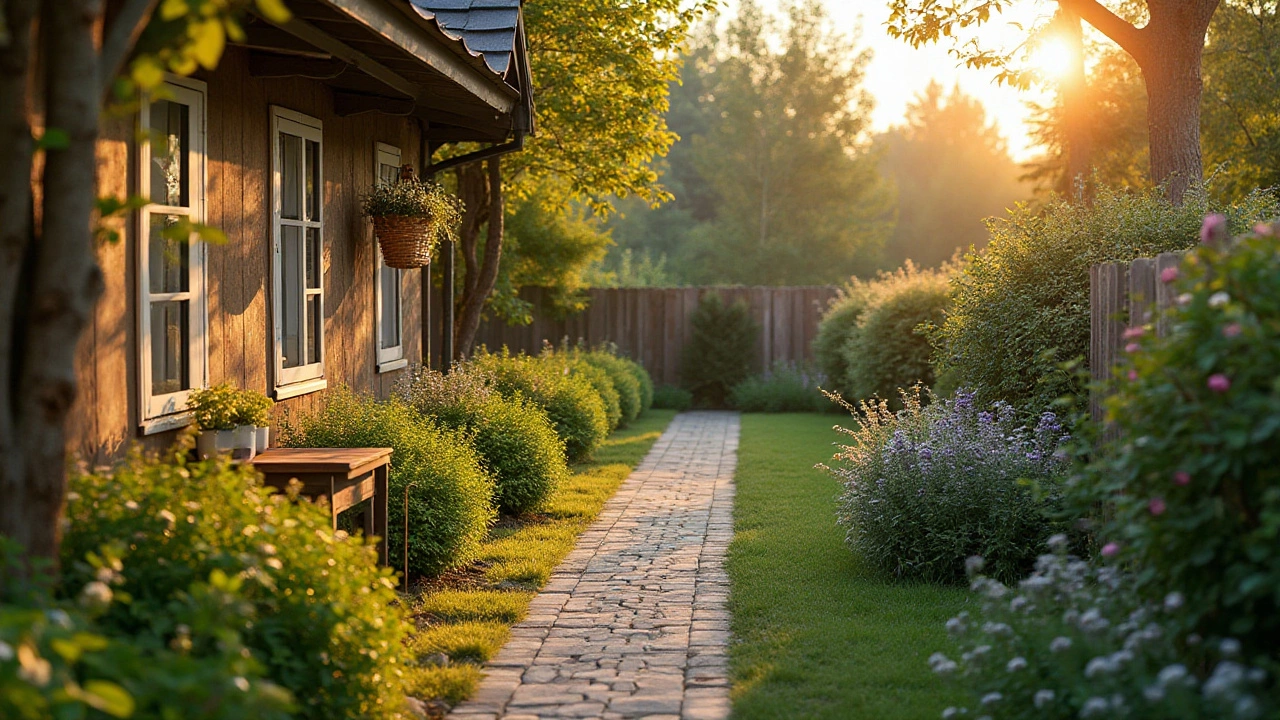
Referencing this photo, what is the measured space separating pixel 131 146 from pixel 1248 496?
4071mm

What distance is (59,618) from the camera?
2.34 metres

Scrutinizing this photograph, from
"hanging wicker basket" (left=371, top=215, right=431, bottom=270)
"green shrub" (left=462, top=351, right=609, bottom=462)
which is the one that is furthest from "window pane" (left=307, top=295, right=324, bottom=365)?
"green shrub" (left=462, top=351, right=609, bottom=462)

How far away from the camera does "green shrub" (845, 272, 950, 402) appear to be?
15.2 m

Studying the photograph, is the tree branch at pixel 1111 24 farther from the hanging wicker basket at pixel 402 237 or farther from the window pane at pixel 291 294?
the window pane at pixel 291 294

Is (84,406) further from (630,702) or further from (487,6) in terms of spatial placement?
(487,6)

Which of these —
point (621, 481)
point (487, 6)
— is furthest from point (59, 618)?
point (621, 481)

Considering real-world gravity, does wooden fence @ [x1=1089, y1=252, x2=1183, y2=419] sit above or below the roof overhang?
below

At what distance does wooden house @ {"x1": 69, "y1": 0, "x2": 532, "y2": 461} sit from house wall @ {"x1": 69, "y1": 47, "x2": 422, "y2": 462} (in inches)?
0.4

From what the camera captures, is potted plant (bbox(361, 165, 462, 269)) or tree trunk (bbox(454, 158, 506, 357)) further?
tree trunk (bbox(454, 158, 506, 357))

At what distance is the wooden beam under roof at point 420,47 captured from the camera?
4.91m

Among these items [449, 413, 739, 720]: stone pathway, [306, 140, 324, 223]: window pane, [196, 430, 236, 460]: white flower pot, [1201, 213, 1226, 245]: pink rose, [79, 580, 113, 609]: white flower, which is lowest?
[449, 413, 739, 720]: stone pathway

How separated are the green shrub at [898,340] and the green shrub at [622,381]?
10.3 ft

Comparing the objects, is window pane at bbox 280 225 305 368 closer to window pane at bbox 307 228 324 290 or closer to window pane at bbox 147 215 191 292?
window pane at bbox 307 228 324 290

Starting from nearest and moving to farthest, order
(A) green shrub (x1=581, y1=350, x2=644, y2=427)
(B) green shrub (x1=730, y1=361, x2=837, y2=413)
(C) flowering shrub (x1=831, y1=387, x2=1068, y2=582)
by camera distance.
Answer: (C) flowering shrub (x1=831, y1=387, x2=1068, y2=582) < (A) green shrub (x1=581, y1=350, x2=644, y2=427) < (B) green shrub (x1=730, y1=361, x2=837, y2=413)
